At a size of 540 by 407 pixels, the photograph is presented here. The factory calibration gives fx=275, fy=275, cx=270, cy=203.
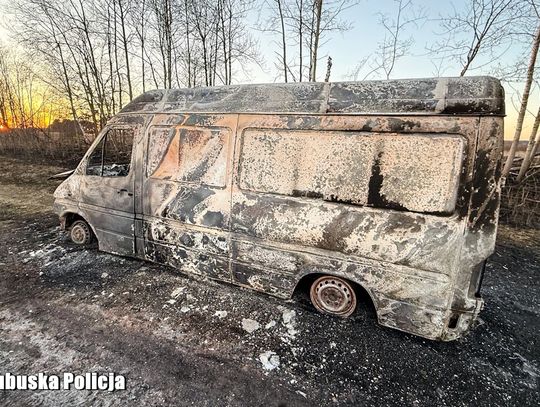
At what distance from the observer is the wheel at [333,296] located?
10.5 feet

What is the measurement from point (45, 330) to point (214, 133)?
9.49 ft

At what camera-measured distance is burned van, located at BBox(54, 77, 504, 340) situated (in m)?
2.50

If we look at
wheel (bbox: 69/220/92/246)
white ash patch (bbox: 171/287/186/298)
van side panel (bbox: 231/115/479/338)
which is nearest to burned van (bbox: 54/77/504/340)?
van side panel (bbox: 231/115/479/338)

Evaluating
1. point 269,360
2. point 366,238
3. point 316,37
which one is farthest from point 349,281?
point 316,37

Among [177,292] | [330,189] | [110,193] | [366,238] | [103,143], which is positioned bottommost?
[177,292]

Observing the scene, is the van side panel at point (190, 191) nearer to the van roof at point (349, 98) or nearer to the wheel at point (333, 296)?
the van roof at point (349, 98)

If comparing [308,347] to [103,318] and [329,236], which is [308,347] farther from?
[103,318]

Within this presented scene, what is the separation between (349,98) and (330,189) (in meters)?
0.98

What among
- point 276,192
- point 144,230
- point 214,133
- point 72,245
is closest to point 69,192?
point 72,245

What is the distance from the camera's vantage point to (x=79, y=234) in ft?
16.2

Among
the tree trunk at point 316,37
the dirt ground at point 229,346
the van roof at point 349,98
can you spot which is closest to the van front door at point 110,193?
the dirt ground at point 229,346

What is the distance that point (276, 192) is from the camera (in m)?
3.20

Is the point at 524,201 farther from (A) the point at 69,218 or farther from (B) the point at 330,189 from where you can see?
(A) the point at 69,218

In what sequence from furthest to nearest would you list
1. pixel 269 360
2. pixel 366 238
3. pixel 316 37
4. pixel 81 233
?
pixel 316 37
pixel 81 233
pixel 366 238
pixel 269 360
